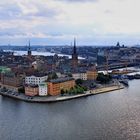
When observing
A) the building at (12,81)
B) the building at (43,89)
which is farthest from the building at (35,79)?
the building at (43,89)

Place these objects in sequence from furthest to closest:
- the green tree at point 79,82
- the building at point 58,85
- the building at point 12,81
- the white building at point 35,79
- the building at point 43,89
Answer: the green tree at point 79,82 < the building at point 12,81 < the white building at point 35,79 < the building at point 58,85 < the building at point 43,89

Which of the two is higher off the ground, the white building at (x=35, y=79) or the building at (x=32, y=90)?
the white building at (x=35, y=79)

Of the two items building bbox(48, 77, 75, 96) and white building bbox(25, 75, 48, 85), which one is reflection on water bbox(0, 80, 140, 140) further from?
white building bbox(25, 75, 48, 85)

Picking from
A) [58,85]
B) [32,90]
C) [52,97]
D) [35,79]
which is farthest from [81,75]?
[52,97]

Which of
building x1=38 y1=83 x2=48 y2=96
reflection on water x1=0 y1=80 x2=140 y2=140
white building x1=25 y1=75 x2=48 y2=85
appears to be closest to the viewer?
reflection on water x1=0 y1=80 x2=140 y2=140

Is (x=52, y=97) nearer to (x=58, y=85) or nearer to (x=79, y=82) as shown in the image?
(x=58, y=85)

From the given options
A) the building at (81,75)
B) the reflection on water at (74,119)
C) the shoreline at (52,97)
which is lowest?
the reflection on water at (74,119)

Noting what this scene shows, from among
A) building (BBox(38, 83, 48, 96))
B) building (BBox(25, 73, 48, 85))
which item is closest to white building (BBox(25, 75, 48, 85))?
building (BBox(25, 73, 48, 85))

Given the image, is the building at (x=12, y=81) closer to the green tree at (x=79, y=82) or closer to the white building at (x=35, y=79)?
the white building at (x=35, y=79)
